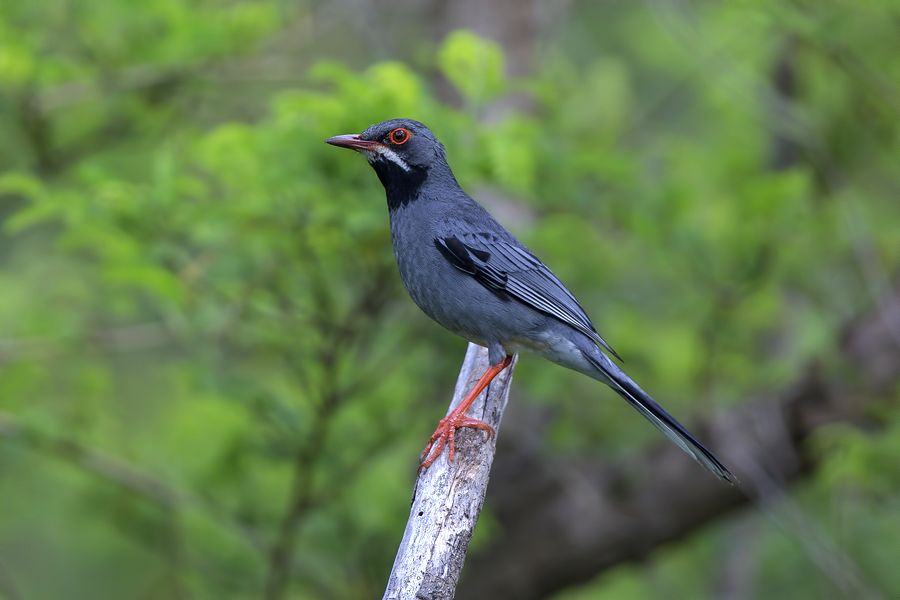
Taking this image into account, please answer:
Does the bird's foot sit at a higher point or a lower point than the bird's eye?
lower

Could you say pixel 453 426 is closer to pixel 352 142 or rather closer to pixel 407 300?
pixel 352 142

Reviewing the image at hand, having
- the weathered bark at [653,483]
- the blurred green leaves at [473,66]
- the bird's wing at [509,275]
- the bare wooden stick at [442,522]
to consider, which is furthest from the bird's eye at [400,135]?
the weathered bark at [653,483]

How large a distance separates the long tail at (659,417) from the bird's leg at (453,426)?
A: 0.53 metres

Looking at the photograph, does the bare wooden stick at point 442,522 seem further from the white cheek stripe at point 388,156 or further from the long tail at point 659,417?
the white cheek stripe at point 388,156

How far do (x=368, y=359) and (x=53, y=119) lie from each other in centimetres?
301

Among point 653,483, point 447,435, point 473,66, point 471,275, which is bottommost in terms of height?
point 447,435

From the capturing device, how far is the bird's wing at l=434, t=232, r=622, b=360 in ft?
17.5

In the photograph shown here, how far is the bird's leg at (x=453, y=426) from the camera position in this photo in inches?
178

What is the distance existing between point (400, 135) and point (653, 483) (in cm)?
358

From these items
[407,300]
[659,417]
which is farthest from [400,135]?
[659,417]

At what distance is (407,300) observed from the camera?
6.57 metres

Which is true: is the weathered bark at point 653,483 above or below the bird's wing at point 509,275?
above

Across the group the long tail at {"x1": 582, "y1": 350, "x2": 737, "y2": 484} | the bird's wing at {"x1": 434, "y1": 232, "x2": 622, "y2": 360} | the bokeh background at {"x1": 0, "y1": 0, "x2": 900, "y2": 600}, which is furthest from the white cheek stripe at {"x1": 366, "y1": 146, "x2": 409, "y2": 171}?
the long tail at {"x1": 582, "y1": 350, "x2": 737, "y2": 484}

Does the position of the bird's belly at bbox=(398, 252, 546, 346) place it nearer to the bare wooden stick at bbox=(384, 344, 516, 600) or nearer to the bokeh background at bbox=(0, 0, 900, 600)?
Result: the bokeh background at bbox=(0, 0, 900, 600)
